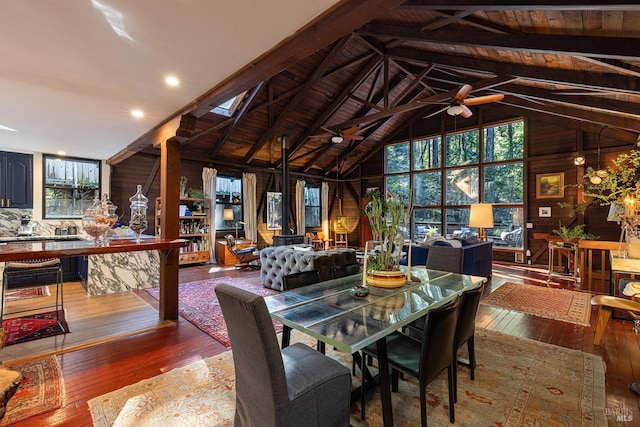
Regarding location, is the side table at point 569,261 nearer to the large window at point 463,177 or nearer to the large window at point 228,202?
the large window at point 463,177

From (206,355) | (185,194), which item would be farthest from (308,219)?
(206,355)

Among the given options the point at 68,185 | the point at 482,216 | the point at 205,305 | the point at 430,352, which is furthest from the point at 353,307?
the point at 68,185

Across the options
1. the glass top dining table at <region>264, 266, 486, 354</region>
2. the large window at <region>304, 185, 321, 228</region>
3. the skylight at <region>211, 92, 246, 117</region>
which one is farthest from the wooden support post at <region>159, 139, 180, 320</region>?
the large window at <region>304, 185, 321, 228</region>

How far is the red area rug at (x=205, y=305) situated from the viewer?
3.21 meters

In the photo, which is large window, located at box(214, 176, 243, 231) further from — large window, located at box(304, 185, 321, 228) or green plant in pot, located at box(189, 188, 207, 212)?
large window, located at box(304, 185, 321, 228)

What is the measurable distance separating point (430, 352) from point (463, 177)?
801 cm

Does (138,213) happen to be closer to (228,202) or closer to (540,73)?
(228,202)

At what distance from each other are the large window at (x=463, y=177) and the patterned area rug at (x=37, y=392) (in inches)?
256

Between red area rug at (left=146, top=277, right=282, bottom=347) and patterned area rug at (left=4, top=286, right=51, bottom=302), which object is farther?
patterned area rug at (left=4, top=286, right=51, bottom=302)

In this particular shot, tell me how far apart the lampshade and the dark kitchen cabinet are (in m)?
8.71

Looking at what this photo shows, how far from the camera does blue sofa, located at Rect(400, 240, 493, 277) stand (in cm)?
511

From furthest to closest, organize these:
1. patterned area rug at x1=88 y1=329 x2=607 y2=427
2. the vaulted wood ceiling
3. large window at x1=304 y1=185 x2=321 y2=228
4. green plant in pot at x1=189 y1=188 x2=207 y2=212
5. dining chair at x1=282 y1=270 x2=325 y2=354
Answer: large window at x1=304 y1=185 x2=321 y2=228 → green plant in pot at x1=189 y1=188 x2=207 y2=212 → the vaulted wood ceiling → dining chair at x1=282 y1=270 x2=325 y2=354 → patterned area rug at x1=88 y1=329 x2=607 y2=427

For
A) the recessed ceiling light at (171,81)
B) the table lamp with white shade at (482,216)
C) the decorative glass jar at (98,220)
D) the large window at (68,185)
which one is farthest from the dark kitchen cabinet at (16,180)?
the table lamp with white shade at (482,216)

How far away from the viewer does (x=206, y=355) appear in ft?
8.70
